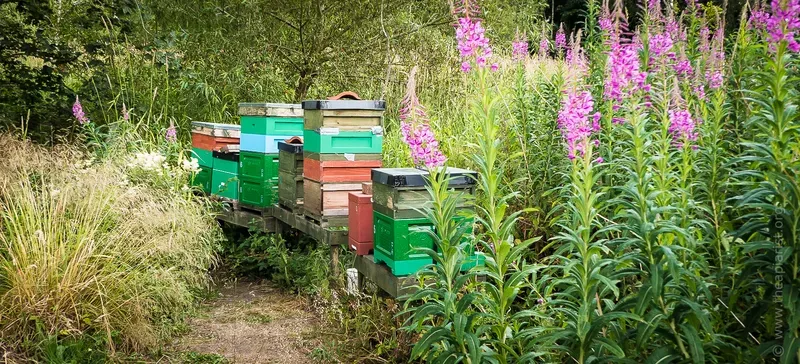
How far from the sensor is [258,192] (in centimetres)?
713

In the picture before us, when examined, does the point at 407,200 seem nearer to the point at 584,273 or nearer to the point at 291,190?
the point at 584,273

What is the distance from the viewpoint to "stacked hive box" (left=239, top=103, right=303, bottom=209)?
691cm

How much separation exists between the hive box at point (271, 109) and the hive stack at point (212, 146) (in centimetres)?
40

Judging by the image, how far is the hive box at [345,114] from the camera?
595 centimetres

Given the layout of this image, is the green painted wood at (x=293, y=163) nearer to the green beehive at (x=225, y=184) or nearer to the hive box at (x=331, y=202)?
the hive box at (x=331, y=202)

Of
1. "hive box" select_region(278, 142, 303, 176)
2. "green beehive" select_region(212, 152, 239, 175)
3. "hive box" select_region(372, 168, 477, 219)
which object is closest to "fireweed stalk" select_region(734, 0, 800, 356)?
"hive box" select_region(372, 168, 477, 219)

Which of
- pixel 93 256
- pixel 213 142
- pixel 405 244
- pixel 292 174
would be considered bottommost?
pixel 93 256

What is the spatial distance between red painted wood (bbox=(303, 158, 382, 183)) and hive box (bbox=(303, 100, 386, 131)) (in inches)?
11.2

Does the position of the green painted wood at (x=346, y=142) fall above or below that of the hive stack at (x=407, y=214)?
above

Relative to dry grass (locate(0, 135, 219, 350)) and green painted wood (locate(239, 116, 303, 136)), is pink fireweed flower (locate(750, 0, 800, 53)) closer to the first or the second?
dry grass (locate(0, 135, 219, 350))

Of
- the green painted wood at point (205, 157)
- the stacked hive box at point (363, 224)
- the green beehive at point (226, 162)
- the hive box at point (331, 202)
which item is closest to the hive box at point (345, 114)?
the hive box at point (331, 202)

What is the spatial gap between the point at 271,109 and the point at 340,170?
1213 mm

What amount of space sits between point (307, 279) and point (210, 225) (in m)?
0.98

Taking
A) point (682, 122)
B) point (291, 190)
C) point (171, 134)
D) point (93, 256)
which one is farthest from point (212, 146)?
point (682, 122)
